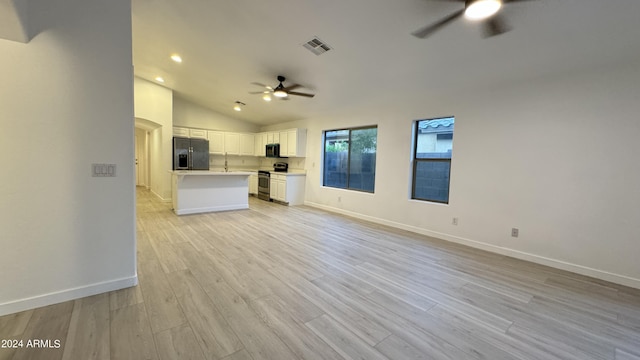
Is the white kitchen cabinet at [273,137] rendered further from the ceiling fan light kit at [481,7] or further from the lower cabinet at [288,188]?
the ceiling fan light kit at [481,7]

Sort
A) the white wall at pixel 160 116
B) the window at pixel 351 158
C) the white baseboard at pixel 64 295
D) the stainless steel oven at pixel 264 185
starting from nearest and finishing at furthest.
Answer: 1. the white baseboard at pixel 64 295
2. the window at pixel 351 158
3. the white wall at pixel 160 116
4. the stainless steel oven at pixel 264 185

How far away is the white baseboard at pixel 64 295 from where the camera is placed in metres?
1.96

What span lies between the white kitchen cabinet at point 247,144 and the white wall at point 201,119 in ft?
1.31

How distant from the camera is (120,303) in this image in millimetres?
2131

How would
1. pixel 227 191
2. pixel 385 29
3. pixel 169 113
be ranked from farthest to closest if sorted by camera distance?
pixel 169 113
pixel 227 191
pixel 385 29

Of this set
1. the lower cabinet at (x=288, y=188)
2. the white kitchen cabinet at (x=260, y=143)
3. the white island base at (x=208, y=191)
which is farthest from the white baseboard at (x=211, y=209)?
the white kitchen cabinet at (x=260, y=143)

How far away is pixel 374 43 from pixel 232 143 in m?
6.43

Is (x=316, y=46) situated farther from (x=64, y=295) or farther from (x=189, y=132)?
(x=189, y=132)

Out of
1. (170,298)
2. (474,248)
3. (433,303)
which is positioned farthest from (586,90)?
(170,298)

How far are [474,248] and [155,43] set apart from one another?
644cm

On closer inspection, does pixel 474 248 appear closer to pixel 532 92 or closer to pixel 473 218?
pixel 473 218

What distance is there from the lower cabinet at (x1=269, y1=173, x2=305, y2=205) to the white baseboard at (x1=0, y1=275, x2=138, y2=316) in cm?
463

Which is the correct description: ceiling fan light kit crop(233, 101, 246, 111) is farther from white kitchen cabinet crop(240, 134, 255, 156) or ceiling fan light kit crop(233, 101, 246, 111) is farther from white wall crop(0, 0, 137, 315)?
white wall crop(0, 0, 137, 315)

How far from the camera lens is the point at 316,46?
3.54 metres
